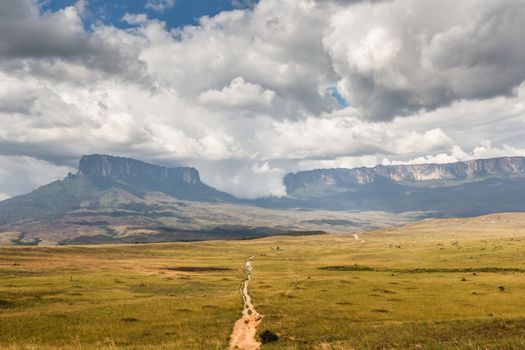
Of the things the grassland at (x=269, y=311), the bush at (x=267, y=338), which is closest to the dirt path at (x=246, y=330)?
the bush at (x=267, y=338)

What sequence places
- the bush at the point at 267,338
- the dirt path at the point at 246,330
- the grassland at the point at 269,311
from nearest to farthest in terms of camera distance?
1. the grassland at the point at 269,311
2. the dirt path at the point at 246,330
3. the bush at the point at 267,338

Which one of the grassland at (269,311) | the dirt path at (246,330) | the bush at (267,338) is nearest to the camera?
the grassland at (269,311)

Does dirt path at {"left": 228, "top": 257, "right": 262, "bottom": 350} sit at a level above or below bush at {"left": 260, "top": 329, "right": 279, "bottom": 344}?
below

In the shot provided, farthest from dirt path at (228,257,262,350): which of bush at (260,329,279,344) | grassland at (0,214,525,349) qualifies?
grassland at (0,214,525,349)

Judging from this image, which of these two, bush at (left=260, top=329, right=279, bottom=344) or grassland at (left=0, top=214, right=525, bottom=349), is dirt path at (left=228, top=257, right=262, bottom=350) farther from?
grassland at (left=0, top=214, right=525, bottom=349)

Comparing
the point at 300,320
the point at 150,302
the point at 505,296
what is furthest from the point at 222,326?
the point at 505,296

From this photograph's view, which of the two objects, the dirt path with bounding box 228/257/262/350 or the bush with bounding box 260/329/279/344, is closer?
the dirt path with bounding box 228/257/262/350

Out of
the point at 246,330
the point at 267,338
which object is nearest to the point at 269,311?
the point at 246,330

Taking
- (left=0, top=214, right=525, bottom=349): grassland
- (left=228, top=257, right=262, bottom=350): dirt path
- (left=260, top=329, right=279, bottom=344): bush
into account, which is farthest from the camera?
(left=260, top=329, right=279, bottom=344): bush

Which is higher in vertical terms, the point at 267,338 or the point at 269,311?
the point at 267,338

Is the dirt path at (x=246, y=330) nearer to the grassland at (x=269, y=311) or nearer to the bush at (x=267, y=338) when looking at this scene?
the bush at (x=267, y=338)

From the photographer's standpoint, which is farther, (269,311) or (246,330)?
(269,311)

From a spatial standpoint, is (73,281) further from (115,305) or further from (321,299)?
(321,299)

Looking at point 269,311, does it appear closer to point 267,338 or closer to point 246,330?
point 246,330
